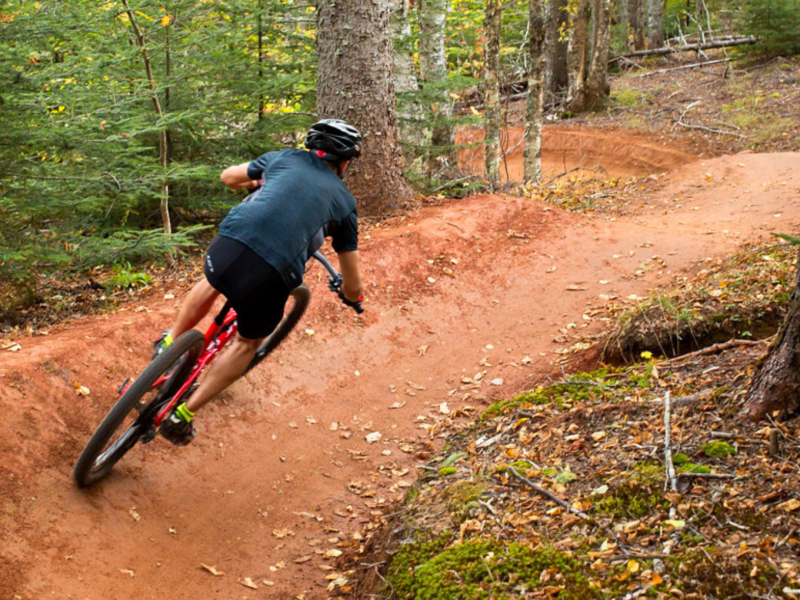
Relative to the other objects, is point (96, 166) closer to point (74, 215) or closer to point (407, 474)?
point (74, 215)

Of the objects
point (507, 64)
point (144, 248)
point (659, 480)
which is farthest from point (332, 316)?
point (507, 64)

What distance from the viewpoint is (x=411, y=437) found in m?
5.84

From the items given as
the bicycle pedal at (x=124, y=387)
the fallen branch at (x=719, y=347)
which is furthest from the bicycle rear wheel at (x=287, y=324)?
the fallen branch at (x=719, y=347)

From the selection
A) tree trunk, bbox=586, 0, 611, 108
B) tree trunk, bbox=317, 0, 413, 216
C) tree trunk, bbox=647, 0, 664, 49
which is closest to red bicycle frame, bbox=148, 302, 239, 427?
tree trunk, bbox=317, 0, 413, 216

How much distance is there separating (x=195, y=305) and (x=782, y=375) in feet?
11.5

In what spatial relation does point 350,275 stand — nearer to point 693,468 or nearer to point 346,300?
point 346,300

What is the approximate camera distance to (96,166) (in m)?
7.05

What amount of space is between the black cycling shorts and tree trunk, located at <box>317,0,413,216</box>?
513 centimetres

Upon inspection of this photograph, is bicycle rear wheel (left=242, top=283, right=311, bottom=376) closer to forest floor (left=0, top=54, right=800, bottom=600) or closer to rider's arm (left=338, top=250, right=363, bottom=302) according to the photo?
forest floor (left=0, top=54, right=800, bottom=600)

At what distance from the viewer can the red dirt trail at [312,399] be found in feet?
13.4

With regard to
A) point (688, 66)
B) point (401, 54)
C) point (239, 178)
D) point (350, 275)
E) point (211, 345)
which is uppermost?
point (688, 66)

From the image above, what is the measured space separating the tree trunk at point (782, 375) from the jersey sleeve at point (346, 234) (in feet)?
8.17

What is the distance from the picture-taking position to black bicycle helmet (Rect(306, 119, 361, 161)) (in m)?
4.26

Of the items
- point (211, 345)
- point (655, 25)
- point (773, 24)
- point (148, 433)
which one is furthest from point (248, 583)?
point (655, 25)
